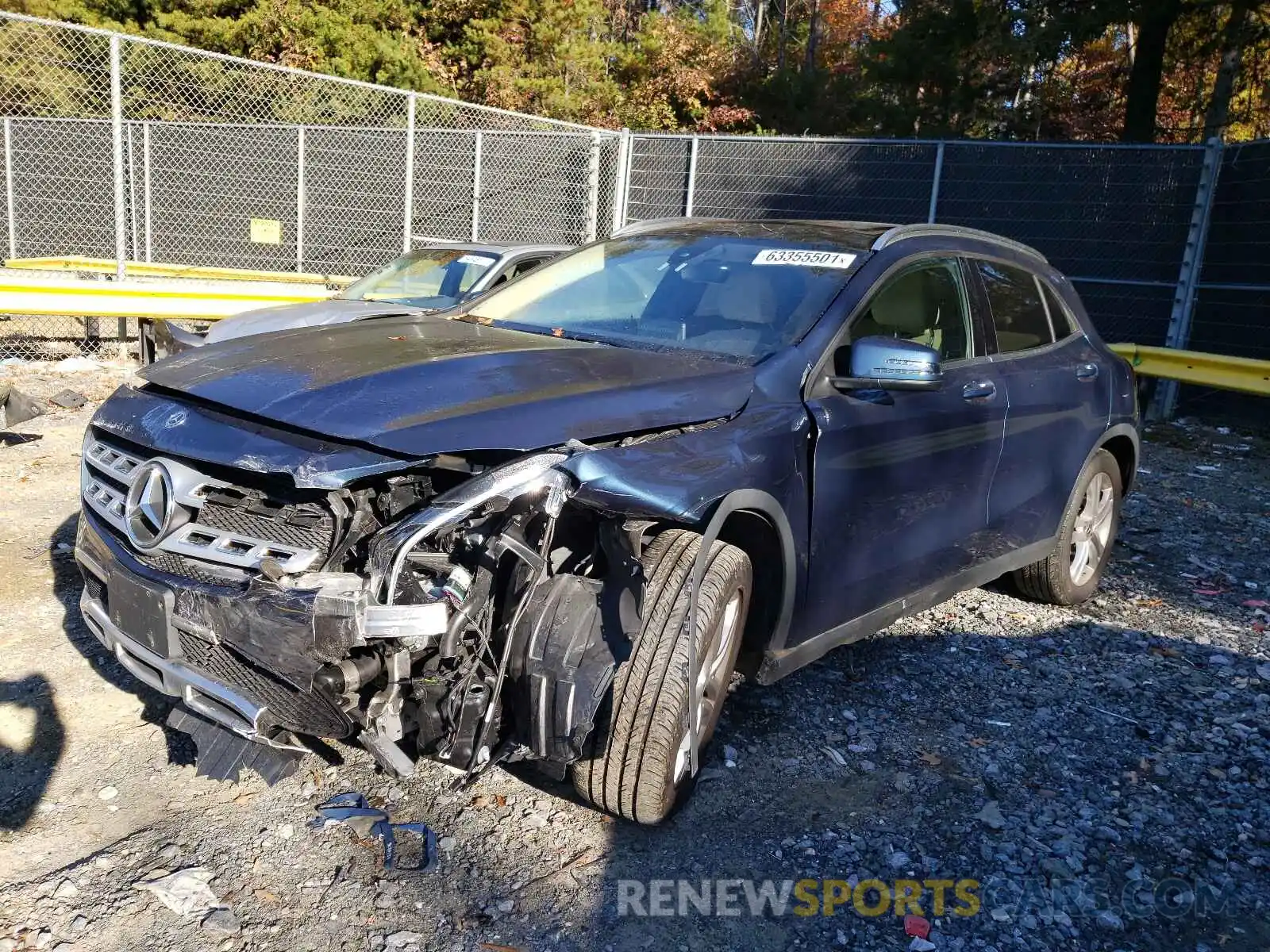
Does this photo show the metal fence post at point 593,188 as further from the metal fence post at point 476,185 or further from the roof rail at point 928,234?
the roof rail at point 928,234

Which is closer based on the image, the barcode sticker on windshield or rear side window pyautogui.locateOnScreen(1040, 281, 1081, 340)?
the barcode sticker on windshield

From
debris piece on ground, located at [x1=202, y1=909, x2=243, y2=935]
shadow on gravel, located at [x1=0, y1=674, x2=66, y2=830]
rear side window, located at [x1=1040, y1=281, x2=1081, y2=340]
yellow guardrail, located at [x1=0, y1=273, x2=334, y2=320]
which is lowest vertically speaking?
shadow on gravel, located at [x1=0, y1=674, x2=66, y2=830]

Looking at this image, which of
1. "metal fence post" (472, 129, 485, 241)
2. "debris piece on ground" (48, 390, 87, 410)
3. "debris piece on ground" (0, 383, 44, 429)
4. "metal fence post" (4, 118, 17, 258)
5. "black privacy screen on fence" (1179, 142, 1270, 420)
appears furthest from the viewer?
"metal fence post" (4, 118, 17, 258)

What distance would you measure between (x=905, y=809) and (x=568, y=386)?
167 cm

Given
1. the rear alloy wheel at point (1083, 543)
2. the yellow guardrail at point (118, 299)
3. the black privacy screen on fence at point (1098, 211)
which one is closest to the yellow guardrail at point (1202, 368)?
the black privacy screen on fence at point (1098, 211)

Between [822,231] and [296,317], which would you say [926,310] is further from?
[296,317]

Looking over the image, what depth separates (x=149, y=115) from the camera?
15.6 metres

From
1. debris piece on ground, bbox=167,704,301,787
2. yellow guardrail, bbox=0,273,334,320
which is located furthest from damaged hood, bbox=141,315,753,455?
yellow guardrail, bbox=0,273,334,320

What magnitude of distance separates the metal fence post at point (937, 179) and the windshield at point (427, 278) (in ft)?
18.2

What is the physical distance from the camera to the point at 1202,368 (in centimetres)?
999

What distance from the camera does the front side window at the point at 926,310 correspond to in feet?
12.3

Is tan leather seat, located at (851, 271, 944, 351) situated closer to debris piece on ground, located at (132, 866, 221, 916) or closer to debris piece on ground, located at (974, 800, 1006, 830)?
debris piece on ground, located at (974, 800, 1006, 830)

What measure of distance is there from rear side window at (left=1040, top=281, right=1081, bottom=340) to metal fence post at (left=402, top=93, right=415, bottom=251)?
25.7 feet

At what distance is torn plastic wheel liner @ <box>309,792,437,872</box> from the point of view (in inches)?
110
